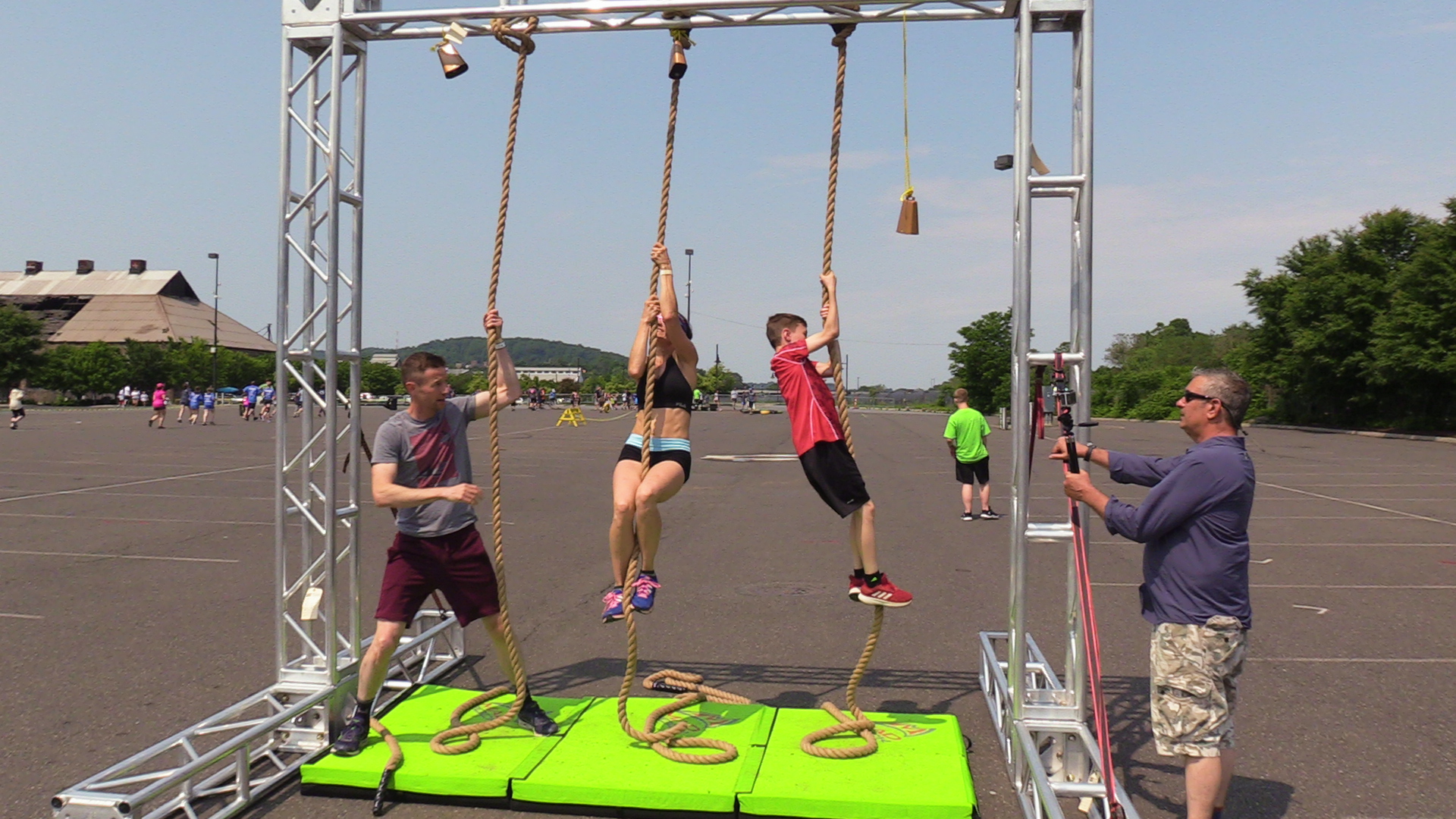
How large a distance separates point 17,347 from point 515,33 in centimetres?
8845

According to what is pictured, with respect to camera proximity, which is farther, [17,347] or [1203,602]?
[17,347]

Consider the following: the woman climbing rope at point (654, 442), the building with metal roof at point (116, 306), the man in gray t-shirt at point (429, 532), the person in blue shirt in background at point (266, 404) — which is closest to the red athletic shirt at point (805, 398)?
the woman climbing rope at point (654, 442)

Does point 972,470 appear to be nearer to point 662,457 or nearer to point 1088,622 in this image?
point 662,457

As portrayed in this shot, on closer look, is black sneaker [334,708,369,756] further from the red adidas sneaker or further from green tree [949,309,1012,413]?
green tree [949,309,1012,413]

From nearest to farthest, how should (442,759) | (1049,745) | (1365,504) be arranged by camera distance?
1. (442,759)
2. (1049,745)
3. (1365,504)

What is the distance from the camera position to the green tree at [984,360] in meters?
70.7

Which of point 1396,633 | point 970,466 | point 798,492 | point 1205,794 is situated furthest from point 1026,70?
point 798,492

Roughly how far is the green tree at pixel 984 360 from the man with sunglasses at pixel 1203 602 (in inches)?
2547

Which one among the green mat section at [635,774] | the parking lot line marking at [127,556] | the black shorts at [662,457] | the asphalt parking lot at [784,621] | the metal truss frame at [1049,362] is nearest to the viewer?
the green mat section at [635,774]

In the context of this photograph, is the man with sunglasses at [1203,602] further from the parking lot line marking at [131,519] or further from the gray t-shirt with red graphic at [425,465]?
the parking lot line marking at [131,519]

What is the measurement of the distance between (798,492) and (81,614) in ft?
40.8

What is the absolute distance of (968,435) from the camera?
1484 centimetres

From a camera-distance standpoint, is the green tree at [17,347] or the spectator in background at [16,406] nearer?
the spectator in background at [16,406]

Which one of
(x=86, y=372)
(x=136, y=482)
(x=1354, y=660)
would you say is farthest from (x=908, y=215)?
(x=86, y=372)
